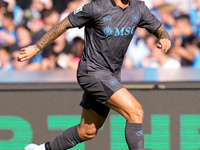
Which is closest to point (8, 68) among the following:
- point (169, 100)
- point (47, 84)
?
point (47, 84)

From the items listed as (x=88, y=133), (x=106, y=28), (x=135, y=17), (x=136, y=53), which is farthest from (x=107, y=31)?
(x=136, y=53)

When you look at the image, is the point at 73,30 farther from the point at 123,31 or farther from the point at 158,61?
the point at 123,31

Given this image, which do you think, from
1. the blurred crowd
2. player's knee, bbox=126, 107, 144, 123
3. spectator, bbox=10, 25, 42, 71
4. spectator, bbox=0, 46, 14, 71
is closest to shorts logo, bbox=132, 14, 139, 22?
player's knee, bbox=126, 107, 144, 123

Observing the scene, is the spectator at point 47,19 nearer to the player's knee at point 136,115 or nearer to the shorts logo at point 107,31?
the shorts logo at point 107,31

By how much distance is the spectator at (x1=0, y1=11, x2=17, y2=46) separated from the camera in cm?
564

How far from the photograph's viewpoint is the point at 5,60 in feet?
18.3

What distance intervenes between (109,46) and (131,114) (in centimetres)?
65

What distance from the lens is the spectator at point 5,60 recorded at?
5544 millimetres

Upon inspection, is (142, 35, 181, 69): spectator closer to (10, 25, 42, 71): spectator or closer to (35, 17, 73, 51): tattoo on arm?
(10, 25, 42, 71): spectator

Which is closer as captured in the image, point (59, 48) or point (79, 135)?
point (79, 135)

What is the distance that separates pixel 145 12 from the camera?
4.06 metres

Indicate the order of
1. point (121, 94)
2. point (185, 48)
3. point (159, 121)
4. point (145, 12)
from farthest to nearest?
1. point (185, 48)
2. point (159, 121)
3. point (145, 12)
4. point (121, 94)

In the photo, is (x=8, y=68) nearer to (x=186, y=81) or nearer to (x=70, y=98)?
(x=70, y=98)

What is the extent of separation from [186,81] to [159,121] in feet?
1.92
